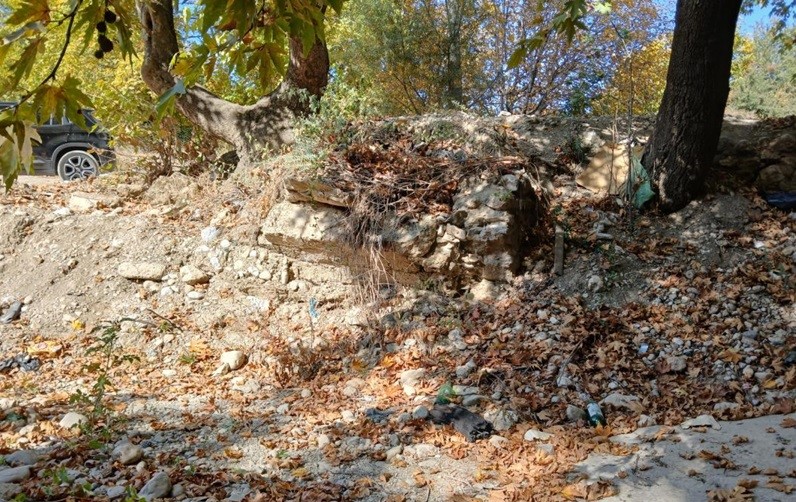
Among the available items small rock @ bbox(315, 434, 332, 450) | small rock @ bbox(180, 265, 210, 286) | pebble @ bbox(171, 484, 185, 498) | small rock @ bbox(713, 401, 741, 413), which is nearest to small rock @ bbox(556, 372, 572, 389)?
small rock @ bbox(713, 401, 741, 413)

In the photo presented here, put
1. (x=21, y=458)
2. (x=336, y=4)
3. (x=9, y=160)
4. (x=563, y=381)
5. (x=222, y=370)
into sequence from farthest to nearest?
(x=222, y=370), (x=563, y=381), (x=21, y=458), (x=336, y=4), (x=9, y=160)

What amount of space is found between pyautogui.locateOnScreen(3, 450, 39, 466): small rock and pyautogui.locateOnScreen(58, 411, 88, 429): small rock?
0.38m

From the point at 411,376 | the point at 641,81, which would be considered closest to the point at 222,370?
the point at 411,376

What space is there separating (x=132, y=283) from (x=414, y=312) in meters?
2.99

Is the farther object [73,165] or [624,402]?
[73,165]

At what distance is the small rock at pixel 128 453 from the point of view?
338cm

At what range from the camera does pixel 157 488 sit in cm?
301

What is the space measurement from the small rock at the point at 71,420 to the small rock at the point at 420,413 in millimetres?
2191

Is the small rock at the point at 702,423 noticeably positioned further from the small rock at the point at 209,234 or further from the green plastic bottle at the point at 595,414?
the small rock at the point at 209,234

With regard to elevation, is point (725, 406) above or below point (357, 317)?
below

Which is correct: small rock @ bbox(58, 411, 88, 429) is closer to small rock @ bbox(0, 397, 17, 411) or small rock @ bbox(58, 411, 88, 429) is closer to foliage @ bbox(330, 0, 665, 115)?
small rock @ bbox(0, 397, 17, 411)

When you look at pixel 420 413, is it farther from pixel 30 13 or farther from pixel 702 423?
pixel 30 13

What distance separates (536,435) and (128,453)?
96.8 inches

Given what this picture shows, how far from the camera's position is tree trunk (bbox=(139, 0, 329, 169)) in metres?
7.09
